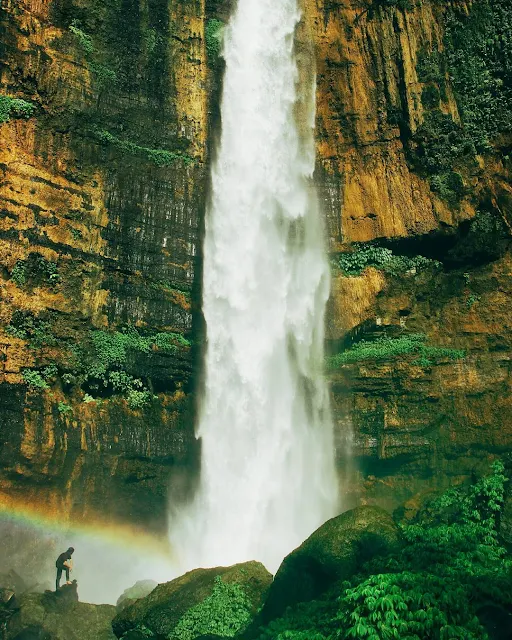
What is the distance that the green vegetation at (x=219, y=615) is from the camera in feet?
31.6

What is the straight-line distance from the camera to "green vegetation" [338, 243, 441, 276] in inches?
694

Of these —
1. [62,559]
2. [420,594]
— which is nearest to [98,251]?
[62,559]

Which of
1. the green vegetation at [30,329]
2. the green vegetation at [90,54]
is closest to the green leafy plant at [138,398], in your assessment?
the green vegetation at [30,329]

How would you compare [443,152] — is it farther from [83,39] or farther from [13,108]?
[13,108]

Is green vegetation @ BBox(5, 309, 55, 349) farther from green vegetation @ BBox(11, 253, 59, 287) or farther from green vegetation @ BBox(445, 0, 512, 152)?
green vegetation @ BBox(445, 0, 512, 152)

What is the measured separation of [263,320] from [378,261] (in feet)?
→ 13.0

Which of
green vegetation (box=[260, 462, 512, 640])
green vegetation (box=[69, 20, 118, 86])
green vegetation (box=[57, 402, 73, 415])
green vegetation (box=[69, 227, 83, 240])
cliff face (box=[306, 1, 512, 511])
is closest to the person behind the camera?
green vegetation (box=[260, 462, 512, 640])

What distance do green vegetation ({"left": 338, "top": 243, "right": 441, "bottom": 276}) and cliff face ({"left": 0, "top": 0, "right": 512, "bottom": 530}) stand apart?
61mm

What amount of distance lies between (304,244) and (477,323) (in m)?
5.51

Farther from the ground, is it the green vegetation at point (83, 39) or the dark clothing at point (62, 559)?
the green vegetation at point (83, 39)

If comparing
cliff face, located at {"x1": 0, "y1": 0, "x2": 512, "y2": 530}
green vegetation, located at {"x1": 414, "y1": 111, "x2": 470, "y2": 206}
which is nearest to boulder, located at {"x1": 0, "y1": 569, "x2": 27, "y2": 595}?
cliff face, located at {"x1": 0, "y1": 0, "x2": 512, "y2": 530}

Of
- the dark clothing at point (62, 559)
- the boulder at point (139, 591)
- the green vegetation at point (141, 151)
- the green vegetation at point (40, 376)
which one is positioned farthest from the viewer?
the green vegetation at point (141, 151)

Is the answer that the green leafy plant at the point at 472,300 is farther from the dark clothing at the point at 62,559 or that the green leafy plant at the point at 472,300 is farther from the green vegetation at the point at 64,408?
the dark clothing at the point at 62,559

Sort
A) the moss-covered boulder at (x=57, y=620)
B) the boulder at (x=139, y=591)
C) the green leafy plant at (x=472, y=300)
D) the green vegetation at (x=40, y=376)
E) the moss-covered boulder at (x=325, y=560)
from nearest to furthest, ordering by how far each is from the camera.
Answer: the moss-covered boulder at (x=325, y=560)
the moss-covered boulder at (x=57, y=620)
the boulder at (x=139, y=591)
the green vegetation at (x=40, y=376)
the green leafy plant at (x=472, y=300)
